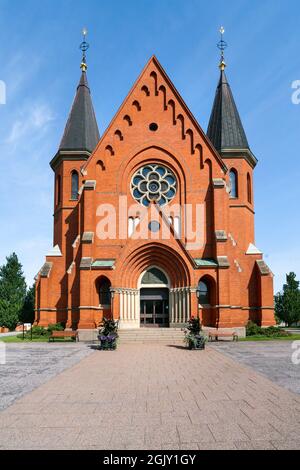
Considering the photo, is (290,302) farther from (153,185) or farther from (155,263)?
(153,185)

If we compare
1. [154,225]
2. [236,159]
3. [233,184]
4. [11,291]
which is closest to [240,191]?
[233,184]

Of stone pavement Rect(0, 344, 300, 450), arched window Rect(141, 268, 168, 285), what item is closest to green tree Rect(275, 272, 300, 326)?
arched window Rect(141, 268, 168, 285)

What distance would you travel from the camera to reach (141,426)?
24.7ft

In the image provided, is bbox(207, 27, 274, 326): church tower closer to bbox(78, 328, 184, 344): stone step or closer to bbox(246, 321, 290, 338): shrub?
bbox(246, 321, 290, 338): shrub

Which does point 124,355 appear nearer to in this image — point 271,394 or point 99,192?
point 271,394

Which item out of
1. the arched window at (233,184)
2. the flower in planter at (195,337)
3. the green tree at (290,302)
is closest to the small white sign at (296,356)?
the flower in planter at (195,337)

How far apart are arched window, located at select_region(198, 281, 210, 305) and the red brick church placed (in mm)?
68

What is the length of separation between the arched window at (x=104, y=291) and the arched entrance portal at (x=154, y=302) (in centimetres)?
235

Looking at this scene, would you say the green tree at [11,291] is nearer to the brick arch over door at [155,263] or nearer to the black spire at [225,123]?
the brick arch over door at [155,263]

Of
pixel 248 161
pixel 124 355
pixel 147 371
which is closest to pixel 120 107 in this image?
pixel 248 161

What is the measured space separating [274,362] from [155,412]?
9226mm

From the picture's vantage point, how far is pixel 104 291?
3144 centimetres

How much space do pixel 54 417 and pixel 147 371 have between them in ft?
21.3

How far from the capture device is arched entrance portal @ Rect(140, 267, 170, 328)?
105 feet
